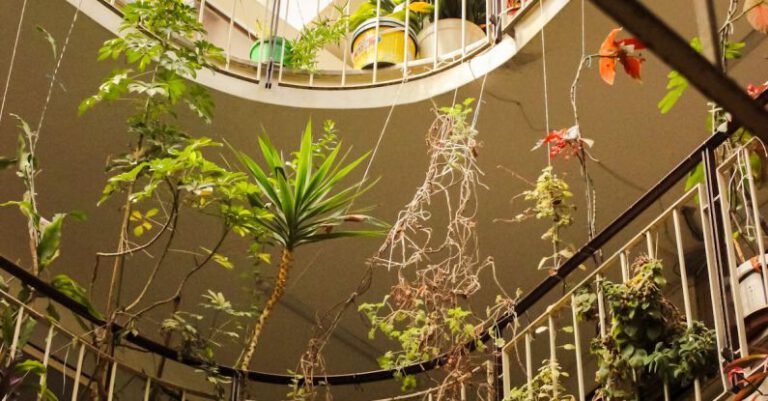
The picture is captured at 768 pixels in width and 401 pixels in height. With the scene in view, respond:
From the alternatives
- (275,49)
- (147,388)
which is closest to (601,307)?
(147,388)

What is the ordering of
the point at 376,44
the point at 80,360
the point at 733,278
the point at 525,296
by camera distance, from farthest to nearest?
the point at 376,44 → the point at 525,296 → the point at 80,360 → the point at 733,278

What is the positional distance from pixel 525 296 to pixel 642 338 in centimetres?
80

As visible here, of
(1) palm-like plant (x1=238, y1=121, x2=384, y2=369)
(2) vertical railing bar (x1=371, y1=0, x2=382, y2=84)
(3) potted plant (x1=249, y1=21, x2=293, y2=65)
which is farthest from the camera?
(3) potted plant (x1=249, y1=21, x2=293, y2=65)

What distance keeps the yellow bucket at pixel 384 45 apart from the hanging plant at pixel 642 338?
2798 mm

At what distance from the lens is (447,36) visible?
6.00m

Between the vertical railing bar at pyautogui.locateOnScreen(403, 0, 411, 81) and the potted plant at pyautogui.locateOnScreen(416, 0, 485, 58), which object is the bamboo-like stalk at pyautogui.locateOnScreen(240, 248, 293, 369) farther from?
the potted plant at pyautogui.locateOnScreen(416, 0, 485, 58)

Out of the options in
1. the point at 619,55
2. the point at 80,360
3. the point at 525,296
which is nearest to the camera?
the point at 619,55

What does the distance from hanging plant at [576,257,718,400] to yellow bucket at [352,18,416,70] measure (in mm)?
2798

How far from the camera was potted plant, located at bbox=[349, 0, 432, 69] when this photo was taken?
19.3 feet

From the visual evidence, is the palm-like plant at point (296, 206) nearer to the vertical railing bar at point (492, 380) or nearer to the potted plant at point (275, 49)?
the vertical railing bar at point (492, 380)

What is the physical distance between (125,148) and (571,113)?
8.30ft

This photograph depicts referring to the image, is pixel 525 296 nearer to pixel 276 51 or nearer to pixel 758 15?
pixel 758 15

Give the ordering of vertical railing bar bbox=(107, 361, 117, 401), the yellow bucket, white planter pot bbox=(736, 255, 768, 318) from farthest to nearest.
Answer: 1. the yellow bucket
2. vertical railing bar bbox=(107, 361, 117, 401)
3. white planter pot bbox=(736, 255, 768, 318)

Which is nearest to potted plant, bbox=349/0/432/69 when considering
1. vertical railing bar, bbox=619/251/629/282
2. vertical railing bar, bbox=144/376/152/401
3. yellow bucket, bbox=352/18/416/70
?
yellow bucket, bbox=352/18/416/70
